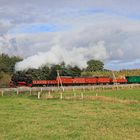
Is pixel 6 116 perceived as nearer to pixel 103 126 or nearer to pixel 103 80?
pixel 103 126

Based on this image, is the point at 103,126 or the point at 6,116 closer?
the point at 103,126

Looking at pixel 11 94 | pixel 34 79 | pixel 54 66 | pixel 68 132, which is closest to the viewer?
pixel 68 132

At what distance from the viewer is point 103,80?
279ft

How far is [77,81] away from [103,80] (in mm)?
10547

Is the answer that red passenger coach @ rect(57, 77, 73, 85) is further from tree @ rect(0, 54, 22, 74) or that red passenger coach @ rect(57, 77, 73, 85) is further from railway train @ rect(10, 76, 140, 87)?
tree @ rect(0, 54, 22, 74)

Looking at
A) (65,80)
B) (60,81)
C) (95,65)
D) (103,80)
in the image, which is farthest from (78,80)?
(95,65)

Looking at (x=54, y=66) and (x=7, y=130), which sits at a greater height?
(x=54, y=66)

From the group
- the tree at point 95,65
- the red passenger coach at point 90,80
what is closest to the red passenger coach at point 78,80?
the red passenger coach at point 90,80

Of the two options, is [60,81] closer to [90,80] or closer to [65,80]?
[65,80]

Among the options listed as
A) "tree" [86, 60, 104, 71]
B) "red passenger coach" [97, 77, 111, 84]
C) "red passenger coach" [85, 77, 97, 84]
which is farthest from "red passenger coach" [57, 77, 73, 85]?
"tree" [86, 60, 104, 71]

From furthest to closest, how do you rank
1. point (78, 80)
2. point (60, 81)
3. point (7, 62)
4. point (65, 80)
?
point (7, 62) → point (78, 80) → point (65, 80) → point (60, 81)

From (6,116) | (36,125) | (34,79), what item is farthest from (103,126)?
(34,79)

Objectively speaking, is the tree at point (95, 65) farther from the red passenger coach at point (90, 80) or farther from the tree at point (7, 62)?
the red passenger coach at point (90, 80)

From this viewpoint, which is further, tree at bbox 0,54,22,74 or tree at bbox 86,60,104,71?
tree at bbox 86,60,104,71
